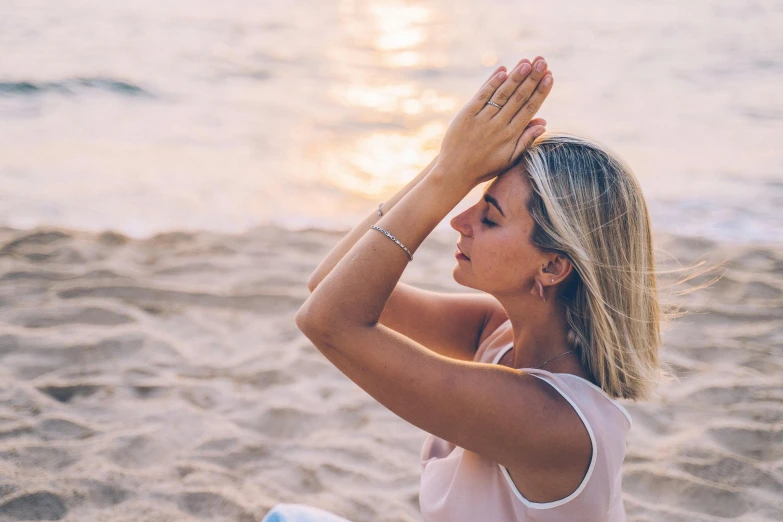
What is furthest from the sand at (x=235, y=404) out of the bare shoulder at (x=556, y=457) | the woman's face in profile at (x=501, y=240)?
the woman's face in profile at (x=501, y=240)

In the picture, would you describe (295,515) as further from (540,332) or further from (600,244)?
(600,244)

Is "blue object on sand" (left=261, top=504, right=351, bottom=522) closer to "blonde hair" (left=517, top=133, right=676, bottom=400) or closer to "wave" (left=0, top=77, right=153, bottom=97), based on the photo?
"blonde hair" (left=517, top=133, right=676, bottom=400)

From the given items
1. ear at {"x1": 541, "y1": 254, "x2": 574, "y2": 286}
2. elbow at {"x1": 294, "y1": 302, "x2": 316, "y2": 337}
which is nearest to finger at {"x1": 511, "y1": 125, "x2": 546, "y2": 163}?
ear at {"x1": 541, "y1": 254, "x2": 574, "y2": 286}

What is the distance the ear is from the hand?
0.31 m

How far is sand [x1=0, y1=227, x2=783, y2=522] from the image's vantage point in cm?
346

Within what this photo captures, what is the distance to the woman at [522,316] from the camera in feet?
6.34

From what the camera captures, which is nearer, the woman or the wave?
the woman

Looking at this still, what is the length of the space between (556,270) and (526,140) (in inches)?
14.4

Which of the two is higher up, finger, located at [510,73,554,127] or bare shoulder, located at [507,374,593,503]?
finger, located at [510,73,554,127]

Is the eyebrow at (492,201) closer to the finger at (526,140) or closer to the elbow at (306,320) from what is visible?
the finger at (526,140)

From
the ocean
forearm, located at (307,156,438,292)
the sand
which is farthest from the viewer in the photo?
the ocean

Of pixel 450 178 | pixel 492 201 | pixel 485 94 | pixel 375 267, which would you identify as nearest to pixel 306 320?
pixel 375 267

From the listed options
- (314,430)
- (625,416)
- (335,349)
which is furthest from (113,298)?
(625,416)

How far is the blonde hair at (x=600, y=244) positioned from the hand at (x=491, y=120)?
115 millimetres
